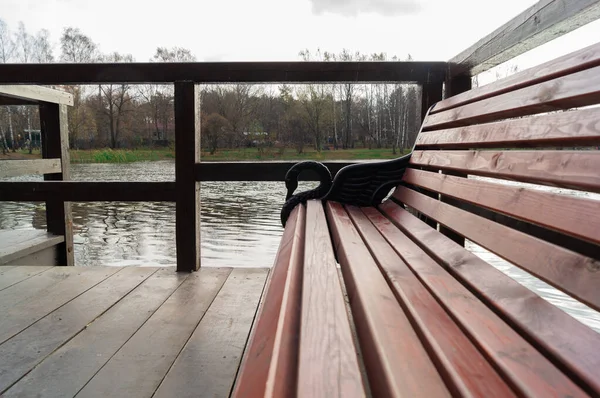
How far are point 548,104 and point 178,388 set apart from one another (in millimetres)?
1235

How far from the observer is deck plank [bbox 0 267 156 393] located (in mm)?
1368

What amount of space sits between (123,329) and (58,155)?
2340 millimetres

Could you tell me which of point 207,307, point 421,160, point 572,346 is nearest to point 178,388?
point 207,307

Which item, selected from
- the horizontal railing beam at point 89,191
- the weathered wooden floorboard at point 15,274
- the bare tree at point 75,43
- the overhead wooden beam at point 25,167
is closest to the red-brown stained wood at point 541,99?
the horizontal railing beam at point 89,191

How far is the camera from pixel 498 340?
23.7 inches

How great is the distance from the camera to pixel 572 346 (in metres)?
0.56

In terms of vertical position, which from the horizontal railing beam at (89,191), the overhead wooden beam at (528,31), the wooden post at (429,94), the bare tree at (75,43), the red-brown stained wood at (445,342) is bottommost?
the red-brown stained wood at (445,342)

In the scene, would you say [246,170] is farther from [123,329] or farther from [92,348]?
[92,348]

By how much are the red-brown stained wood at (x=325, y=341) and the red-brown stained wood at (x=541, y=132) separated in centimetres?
51

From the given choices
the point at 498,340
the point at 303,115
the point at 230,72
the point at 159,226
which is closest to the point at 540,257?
the point at 498,340

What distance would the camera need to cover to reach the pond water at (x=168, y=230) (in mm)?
5082

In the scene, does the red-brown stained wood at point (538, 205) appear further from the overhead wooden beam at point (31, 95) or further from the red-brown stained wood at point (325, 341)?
the overhead wooden beam at point (31, 95)

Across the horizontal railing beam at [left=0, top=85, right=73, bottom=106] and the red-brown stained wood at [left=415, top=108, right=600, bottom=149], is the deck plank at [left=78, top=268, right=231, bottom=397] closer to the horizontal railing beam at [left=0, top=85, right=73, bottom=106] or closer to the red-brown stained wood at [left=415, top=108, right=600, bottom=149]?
the red-brown stained wood at [left=415, top=108, right=600, bottom=149]

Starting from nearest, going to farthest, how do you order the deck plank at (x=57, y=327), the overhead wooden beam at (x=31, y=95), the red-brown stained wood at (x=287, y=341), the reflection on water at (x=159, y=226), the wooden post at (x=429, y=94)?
the red-brown stained wood at (x=287, y=341) < the deck plank at (x=57, y=327) < the wooden post at (x=429, y=94) < the overhead wooden beam at (x=31, y=95) < the reflection on water at (x=159, y=226)
